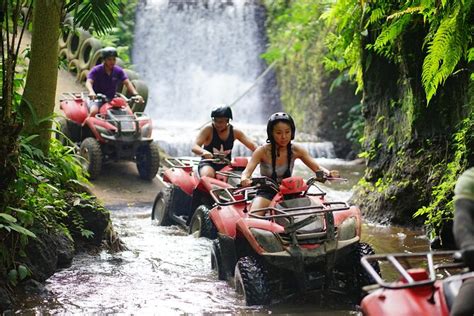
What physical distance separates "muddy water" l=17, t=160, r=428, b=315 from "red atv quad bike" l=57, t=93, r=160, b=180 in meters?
2.71

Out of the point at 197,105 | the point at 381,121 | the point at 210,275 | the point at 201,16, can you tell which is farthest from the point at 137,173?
the point at 201,16

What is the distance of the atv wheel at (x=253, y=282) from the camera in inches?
255

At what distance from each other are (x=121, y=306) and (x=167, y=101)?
56.1 feet

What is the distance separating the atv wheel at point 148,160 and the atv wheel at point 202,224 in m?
3.96

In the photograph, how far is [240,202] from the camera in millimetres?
7410

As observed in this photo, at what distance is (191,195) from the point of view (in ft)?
32.6

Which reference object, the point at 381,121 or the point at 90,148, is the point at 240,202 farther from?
the point at 90,148

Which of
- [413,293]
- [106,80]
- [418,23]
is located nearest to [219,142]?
[418,23]

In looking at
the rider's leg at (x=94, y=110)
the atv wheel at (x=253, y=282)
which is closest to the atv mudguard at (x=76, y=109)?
the rider's leg at (x=94, y=110)

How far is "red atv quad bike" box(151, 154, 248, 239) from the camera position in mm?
9023

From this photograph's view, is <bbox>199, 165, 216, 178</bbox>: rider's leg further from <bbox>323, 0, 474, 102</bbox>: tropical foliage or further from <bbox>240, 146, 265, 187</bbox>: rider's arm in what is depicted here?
<bbox>323, 0, 474, 102</bbox>: tropical foliage

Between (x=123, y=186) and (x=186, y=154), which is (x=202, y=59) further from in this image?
(x=123, y=186)

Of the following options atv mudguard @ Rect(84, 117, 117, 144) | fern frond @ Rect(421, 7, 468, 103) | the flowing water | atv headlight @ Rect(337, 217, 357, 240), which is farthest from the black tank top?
atv mudguard @ Rect(84, 117, 117, 144)

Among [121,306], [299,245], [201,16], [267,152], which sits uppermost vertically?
[201,16]
